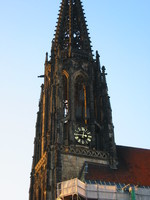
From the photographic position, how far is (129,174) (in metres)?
28.2

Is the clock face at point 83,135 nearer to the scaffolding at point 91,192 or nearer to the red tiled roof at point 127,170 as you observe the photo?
the red tiled roof at point 127,170

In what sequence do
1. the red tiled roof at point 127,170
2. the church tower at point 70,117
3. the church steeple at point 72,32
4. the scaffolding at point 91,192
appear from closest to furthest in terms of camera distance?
the scaffolding at point 91,192
the church tower at point 70,117
the red tiled roof at point 127,170
the church steeple at point 72,32

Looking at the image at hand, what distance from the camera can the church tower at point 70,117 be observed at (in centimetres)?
2705

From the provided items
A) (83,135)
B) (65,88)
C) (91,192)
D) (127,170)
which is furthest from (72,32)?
(91,192)

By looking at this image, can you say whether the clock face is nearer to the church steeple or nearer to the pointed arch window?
the pointed arch window

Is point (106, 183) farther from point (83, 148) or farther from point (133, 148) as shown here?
point (133, 148)

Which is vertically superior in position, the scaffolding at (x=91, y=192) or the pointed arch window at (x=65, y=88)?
the pointed arch window at (x=65, y=88)

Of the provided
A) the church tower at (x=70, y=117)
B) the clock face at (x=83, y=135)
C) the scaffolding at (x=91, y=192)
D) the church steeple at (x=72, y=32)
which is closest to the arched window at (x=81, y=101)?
the church tower at (x=70, y=117)

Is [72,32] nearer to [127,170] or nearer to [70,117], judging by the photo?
[70,117]

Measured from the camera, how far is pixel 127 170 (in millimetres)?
28672

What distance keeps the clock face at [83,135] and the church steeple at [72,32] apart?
299 inches

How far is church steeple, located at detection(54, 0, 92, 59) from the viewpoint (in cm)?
3478

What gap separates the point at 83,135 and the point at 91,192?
18.1 feet

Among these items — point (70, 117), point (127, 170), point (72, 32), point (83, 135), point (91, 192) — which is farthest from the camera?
point (72, 32)
